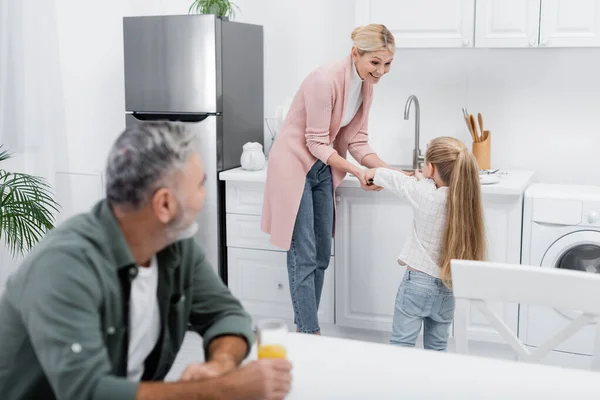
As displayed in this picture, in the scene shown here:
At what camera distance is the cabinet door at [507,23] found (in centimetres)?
321

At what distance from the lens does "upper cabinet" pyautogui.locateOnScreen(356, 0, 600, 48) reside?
3164mm

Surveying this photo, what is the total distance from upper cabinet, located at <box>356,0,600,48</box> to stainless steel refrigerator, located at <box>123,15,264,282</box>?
24.7 inches

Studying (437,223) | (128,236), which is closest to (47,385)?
(128,236)

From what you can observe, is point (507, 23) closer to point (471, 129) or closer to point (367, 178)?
point (471, 129)

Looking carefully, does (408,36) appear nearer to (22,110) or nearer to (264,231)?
(264,231)

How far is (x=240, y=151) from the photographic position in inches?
145

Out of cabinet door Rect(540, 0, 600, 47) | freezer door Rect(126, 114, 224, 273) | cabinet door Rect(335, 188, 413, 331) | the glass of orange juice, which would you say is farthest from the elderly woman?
the glass of orange juice

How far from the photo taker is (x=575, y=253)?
3.15 meters

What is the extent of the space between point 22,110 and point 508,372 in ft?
10.1

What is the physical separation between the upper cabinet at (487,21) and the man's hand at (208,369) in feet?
7.62

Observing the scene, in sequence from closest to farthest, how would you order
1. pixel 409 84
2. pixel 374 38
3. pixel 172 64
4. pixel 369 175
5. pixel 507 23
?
pixel 374 38 → pixel 369 175 → pixel 507 23 → pixel 172 64 → pixel 409 84

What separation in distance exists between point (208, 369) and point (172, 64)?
2.38 m

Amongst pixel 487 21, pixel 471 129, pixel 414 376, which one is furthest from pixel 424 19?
pixel 414 376

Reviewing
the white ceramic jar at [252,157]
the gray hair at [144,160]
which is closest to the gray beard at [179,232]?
the gray hair at [144,160]
